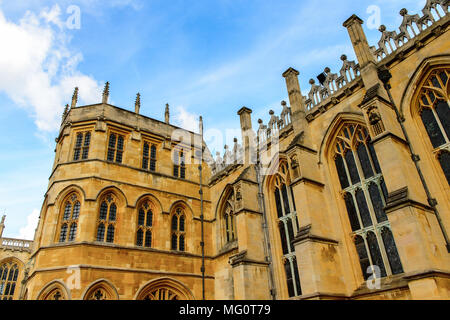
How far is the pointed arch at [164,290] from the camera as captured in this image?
1433 cm

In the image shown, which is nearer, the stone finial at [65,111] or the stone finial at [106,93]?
the stone finial at [106,93]

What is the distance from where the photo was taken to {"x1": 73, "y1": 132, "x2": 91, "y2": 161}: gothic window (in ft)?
52.9

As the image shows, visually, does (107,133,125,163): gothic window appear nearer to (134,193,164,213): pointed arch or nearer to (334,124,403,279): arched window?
(134,193,164,213): pointed arch

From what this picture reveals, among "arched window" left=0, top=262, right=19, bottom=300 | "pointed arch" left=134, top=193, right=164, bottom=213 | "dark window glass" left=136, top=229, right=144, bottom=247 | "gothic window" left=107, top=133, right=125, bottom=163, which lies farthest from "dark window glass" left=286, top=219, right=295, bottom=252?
"arched window" left=0, top=262, right=19, bottom=300

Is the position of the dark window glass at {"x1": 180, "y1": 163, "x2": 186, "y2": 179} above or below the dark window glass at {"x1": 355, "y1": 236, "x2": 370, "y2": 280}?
above

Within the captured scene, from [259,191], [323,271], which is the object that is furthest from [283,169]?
[323,271]

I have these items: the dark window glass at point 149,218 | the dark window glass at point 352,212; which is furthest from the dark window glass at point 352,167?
the dark window glass at point 149,218

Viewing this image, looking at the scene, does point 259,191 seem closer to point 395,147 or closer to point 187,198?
point 187,198

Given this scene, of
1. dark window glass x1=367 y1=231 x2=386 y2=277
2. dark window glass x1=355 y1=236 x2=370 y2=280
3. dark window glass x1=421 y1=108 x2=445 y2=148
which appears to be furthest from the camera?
dark window glass x1=355 y1=236 x2=370 y2=280

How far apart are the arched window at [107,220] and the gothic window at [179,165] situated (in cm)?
421

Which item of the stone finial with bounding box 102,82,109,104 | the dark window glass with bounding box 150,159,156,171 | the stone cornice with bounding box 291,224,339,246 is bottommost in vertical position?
the stone cornice with bounding box 291,224,339,246

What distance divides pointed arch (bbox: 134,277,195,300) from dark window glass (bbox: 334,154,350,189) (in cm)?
891

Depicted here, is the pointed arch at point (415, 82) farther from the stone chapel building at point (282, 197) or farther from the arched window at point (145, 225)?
the arched window at point (145, 225)
